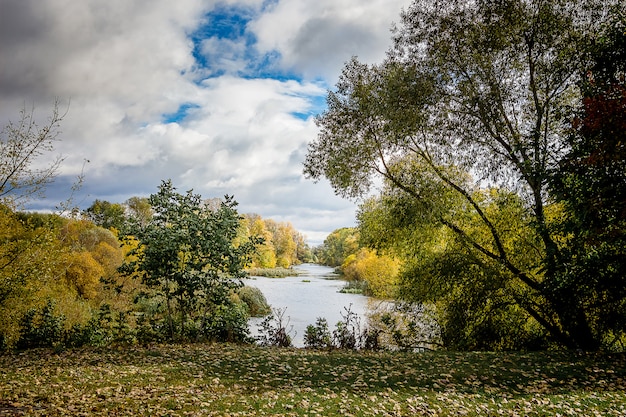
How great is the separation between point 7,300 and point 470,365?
1279 centimetres

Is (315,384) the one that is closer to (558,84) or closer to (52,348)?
(52,348)

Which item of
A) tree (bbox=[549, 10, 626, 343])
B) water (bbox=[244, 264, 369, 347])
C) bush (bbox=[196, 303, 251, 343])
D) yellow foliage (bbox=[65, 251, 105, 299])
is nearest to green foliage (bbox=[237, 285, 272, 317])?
water (bbox=[244, 264, 369, 347])

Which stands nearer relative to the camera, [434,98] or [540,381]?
[540,381]

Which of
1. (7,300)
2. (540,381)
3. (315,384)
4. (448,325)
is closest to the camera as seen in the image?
(315,384)

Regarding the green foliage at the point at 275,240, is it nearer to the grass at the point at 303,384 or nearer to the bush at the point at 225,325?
the bush at the point at 225,325

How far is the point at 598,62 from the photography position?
1125 centimetres

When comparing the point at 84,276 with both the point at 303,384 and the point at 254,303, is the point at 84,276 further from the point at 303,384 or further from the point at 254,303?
the point at 303,384

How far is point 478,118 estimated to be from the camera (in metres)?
14.3

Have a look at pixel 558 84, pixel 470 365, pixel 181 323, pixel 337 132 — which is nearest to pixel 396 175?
pixel 337 132

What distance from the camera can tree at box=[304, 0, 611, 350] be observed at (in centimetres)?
1301

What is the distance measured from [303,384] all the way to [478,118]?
10377 millimetres

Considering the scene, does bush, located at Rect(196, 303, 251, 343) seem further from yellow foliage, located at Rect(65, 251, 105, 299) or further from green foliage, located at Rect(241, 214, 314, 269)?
green foliage, located at Rect(241, 214, 314, 269)

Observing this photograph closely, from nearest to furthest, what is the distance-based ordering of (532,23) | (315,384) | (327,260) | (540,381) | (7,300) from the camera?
(315,384) → (540,381) → (7,300) → (532,23) → (327,260)

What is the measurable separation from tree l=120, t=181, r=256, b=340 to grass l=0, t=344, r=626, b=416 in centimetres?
247
